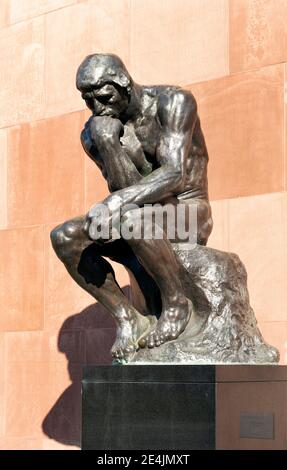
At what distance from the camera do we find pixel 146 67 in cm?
957

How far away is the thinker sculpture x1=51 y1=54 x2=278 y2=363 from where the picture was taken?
7.00 m

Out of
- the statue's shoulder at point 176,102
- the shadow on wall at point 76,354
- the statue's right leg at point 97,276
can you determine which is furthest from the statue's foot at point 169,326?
the shadow on wall at point 76,354

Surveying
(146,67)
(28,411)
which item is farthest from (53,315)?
(146,67)

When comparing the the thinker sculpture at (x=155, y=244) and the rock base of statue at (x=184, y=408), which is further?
the the thinker sculpture at (x=155, y=244)

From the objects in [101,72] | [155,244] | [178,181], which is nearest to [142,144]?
[178,181]

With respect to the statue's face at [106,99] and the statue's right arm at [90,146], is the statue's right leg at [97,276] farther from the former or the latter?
the statue's face at [106,99]

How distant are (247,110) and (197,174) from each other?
1.59m

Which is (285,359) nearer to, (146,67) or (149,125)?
(149,125)

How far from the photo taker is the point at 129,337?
23.6ft

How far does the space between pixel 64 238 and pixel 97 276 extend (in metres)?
0.34

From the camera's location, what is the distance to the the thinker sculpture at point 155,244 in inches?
275

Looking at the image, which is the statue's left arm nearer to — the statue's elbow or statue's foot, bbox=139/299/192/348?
the statue's elbow

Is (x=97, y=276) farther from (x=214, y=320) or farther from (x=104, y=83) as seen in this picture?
(x=104, y=83)

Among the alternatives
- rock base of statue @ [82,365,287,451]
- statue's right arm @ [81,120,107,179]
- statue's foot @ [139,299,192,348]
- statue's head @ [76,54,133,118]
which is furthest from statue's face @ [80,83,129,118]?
rock base of statue @ [82,365,287,451]
